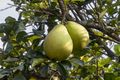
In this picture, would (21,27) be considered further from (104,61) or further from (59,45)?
(104,61)

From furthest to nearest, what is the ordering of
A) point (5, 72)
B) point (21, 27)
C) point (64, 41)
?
1. point (21, 27)
2. point (5, 72)
3. point (64, 41)

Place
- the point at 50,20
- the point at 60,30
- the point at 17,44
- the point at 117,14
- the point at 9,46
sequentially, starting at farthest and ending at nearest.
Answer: the point at 117,14, the point at 50,20, the point at 17,44, the point at 9,46, the point at 60,30

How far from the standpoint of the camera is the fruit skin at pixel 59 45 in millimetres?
1260

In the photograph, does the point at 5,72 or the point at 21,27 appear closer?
the point at 5,72

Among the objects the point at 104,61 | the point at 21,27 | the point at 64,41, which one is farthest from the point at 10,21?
the point at 104,61

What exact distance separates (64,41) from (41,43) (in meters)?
0.26

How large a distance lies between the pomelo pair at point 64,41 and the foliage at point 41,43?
0.17ft

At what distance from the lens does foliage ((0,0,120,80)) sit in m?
1.36

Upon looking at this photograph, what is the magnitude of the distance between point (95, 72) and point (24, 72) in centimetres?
58

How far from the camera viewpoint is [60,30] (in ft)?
4.27

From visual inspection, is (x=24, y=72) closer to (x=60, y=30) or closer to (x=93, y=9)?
(x=60, y=30)

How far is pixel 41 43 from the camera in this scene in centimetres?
151

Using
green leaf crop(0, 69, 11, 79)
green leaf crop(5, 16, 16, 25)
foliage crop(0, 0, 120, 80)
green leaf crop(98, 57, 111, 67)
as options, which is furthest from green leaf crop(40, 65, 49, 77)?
green leaf crop(98, 57, 111, 67)

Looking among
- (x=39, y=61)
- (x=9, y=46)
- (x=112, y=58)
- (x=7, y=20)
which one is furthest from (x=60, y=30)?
(x=112, y=58)
